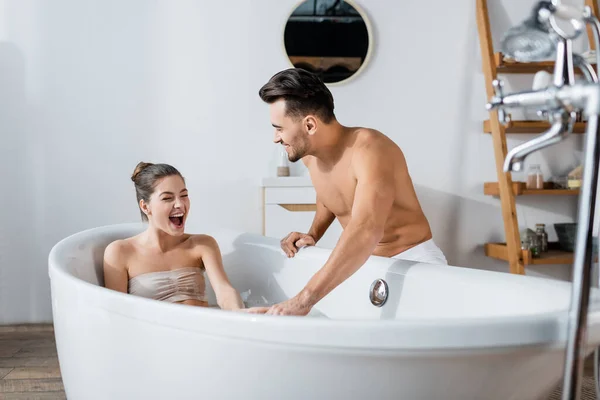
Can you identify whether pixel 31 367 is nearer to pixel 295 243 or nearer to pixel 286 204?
pixel 295 243

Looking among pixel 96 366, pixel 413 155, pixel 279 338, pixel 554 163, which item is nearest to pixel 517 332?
pixel 279 338

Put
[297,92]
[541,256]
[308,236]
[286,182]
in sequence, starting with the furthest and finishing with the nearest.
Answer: [541,256] < [286,182] < [308,236] < [297,92]

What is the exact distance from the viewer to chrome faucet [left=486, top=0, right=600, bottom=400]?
1.06 m

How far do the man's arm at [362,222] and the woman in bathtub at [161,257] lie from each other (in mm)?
586

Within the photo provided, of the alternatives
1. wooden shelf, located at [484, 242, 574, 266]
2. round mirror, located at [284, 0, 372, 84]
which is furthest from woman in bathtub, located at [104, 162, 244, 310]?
wooden shelf, located at [484, 242, 574, 266]

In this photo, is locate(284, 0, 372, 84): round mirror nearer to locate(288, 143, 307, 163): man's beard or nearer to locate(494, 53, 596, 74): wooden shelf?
locate(494, 53, 596, 74): wooden shelf

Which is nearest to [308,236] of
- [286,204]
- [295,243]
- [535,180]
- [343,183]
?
[295,243]

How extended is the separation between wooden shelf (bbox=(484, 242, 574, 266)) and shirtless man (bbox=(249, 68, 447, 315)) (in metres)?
1.20

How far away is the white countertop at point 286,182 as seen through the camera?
3.44m

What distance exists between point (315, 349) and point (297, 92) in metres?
1.06

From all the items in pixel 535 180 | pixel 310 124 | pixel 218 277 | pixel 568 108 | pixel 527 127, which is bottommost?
pixel 218 277

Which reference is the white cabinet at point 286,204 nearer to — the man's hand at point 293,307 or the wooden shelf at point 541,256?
the wooden shelf at point 541,256

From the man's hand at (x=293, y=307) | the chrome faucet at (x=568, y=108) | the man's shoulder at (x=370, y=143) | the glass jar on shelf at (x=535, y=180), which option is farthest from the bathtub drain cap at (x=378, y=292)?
the glass jar on shelf at (x=535, y=180)

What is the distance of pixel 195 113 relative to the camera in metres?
3.66
